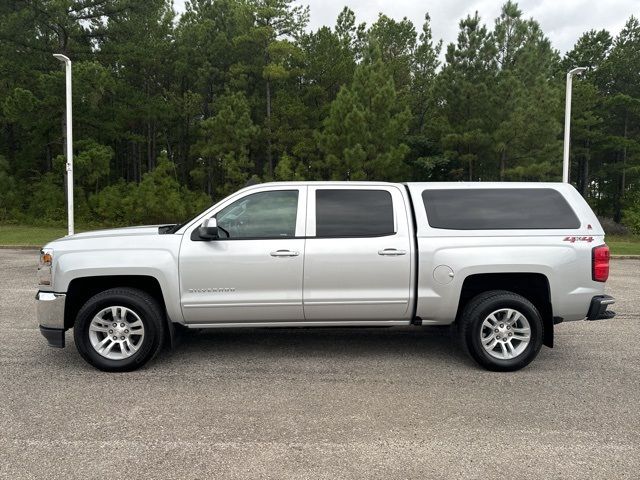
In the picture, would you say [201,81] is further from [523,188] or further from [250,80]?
[523,188]

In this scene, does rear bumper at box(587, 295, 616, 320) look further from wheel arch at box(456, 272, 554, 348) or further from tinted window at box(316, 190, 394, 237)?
tinted window at box(316, 190, 394, 237)

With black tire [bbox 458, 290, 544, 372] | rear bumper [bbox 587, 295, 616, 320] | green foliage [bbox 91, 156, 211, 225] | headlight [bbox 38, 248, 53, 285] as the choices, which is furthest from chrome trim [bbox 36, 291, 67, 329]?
green foliage [bbox 91, 156, 211, 225]

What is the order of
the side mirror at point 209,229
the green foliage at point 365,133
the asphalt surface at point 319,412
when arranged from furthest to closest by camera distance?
the green foliage at point 365,133, the side mirror at point 209,229, the asphalt surface at point 319,412

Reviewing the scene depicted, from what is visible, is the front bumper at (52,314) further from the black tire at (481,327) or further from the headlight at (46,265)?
the black tire at (481,327)

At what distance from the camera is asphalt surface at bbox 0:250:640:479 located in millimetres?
3410

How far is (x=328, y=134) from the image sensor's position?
30266 millimetres

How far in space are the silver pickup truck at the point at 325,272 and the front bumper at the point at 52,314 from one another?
0.5 inches

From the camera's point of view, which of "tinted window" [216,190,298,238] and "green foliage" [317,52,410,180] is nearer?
"tinted window" [216,190,298,238]

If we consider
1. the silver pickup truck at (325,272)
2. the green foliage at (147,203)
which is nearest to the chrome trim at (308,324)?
the silver pickup truck at (325,272)

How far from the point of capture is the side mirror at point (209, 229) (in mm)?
4977

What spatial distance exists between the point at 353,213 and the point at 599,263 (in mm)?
2470

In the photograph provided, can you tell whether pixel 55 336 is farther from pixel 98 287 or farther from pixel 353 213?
pixel 353 213

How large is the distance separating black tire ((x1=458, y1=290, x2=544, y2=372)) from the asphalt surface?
0.16m

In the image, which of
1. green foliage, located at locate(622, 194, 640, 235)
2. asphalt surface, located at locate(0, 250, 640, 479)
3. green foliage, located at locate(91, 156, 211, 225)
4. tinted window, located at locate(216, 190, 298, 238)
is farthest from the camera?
green foliage, located at locate(91, 156, 211, 225)
